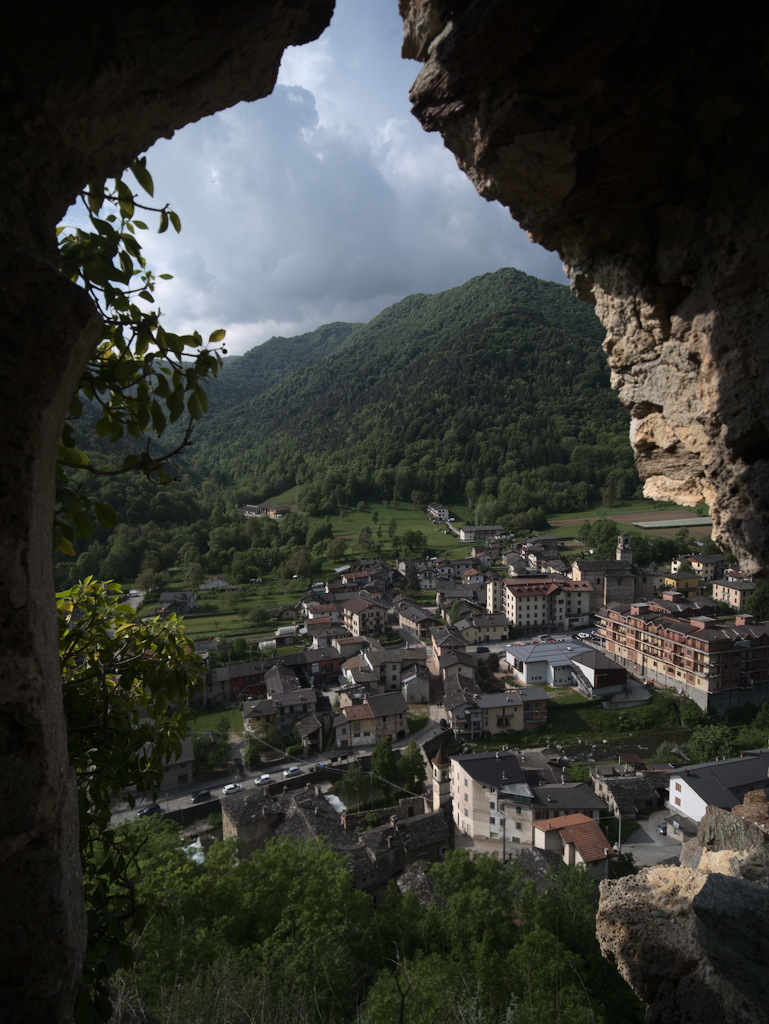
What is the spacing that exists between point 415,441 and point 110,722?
107m

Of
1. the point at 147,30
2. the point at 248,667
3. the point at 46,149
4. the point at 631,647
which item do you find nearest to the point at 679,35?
the point at 147,30

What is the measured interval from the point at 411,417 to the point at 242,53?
115 meters

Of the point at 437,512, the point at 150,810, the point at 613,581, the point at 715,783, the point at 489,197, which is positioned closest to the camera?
the point at 489,197

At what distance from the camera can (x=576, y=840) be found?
18109 millimetres

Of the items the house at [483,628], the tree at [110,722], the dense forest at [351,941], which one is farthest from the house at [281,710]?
the tree at [110,722]

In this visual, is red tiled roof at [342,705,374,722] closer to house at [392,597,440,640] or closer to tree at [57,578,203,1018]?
house at [392,597,440,640]

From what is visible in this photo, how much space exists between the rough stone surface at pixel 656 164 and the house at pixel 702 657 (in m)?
31.9

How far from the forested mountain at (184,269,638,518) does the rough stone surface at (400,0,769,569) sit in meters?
78.7

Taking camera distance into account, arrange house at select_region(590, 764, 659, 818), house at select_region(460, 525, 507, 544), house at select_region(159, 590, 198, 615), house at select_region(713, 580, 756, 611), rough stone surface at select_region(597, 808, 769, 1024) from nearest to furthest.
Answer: rough stone surface at select_region(597, 808, 769, 1024) → house at select_region(590, 764, 659, 818) → house at select_region(713, 580, 756, 611) → house at select_region(159, 590, 198, 615) → house at select_region(460, 525, 507, 544)

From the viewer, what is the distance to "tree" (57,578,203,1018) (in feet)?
7.09

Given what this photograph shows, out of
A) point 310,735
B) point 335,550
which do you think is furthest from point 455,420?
point 310,735

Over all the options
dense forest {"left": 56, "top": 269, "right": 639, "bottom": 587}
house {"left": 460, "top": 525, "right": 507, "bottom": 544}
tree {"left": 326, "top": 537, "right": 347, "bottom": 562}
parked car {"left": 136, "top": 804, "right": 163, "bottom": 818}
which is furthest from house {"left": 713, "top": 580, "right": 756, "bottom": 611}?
parked car {"left": 136, "top": 804, "right": 163, "bottom": 818}

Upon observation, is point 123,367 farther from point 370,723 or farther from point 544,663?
point 544,663

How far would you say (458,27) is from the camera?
2943 millimetres
